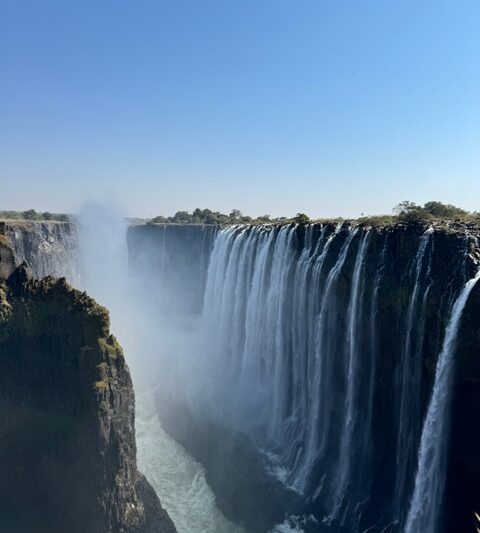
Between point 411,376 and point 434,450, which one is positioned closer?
point 434,450

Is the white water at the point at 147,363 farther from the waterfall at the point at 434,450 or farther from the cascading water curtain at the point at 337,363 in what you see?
the waterfall at the point at 434,450

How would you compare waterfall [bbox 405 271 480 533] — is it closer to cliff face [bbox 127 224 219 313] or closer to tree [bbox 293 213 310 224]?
tree [bbox 293 213 310 224]

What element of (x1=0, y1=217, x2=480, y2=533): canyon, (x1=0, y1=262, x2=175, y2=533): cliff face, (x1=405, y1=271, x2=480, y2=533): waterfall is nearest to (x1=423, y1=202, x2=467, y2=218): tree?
(x1=0, y1=217, x2=480, y2=533): canyon

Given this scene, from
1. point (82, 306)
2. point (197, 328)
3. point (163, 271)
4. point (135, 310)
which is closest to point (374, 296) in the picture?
point (82, 306)

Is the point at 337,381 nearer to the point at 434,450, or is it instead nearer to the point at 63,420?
the point at 434,450

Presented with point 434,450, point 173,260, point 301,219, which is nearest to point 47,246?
point 173,260
